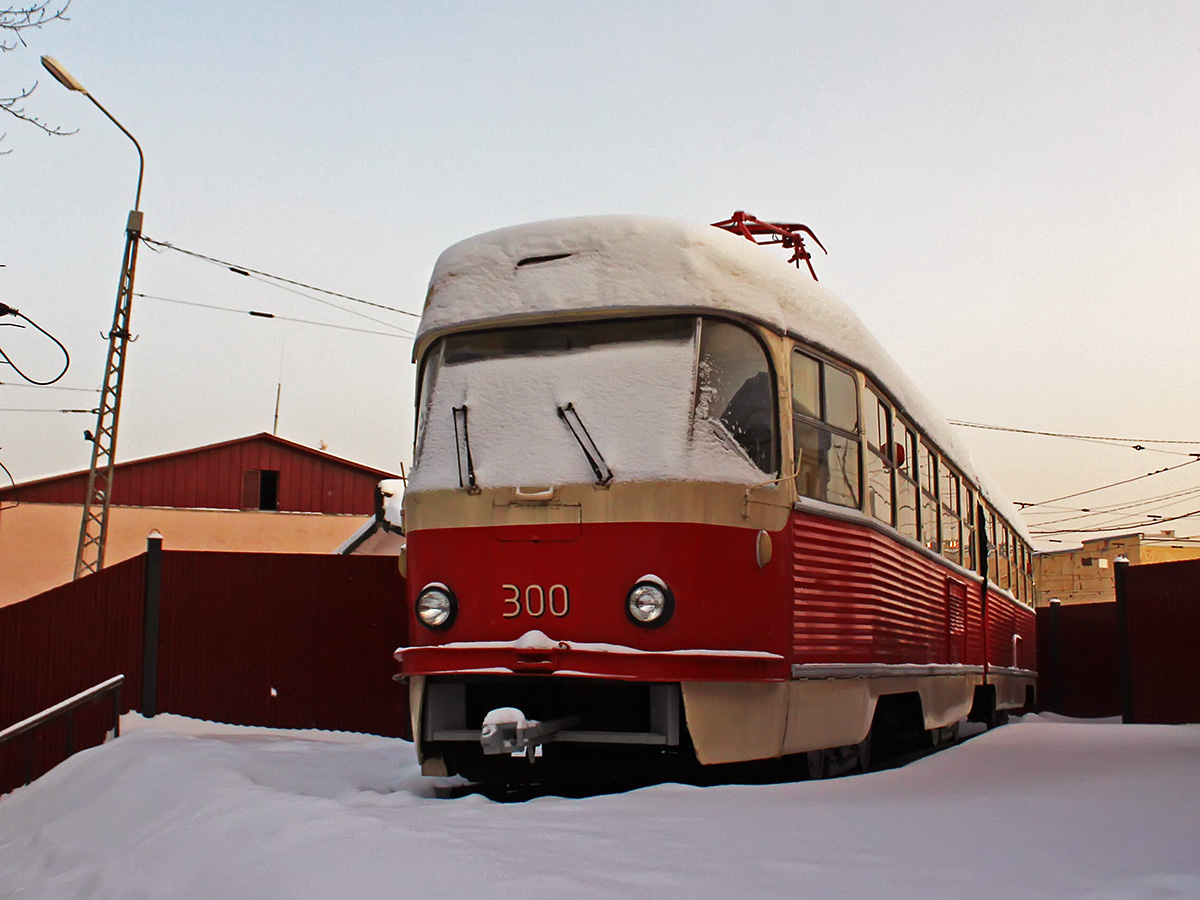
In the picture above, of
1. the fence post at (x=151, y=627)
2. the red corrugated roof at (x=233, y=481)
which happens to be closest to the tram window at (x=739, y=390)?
the fence post at (x=151, y=627)

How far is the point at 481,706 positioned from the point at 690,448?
181 cm

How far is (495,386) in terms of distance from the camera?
6504 millimetres

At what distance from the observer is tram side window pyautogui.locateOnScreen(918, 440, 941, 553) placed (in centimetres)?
869

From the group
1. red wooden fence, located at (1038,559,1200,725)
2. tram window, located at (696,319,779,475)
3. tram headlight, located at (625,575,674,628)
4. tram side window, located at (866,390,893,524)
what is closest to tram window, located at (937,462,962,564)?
tram side window, located at (866,390,893,524)

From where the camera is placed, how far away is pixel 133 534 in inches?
1172

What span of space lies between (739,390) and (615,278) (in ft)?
2.87

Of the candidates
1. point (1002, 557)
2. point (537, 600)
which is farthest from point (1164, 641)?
point (537, 600)

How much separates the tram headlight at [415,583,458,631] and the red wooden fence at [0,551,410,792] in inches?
201

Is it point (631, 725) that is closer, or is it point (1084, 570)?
point (631, 725)

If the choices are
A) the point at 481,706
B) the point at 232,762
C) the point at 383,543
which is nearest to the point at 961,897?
the point at 481,706

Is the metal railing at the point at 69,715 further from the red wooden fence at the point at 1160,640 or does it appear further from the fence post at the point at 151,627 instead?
the red wooden fence at the point at 1160,640

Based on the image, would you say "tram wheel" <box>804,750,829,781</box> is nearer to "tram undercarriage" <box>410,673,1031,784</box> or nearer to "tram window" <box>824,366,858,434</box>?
"tram undercarriage" <box>410,673,1031,784</box>

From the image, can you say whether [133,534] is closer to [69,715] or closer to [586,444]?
[69,715]

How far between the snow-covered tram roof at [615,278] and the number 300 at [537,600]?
4.79ft
